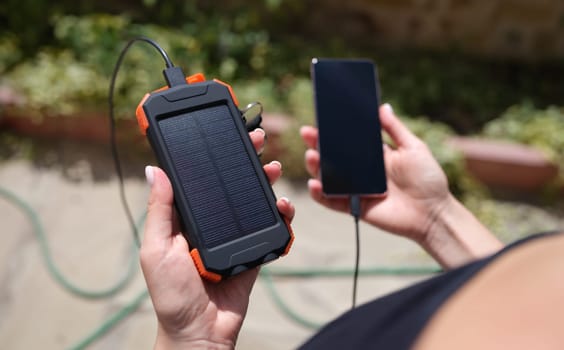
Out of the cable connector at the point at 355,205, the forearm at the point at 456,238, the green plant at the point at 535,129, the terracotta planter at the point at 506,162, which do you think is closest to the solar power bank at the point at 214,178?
the cable connector at the point at 355,205

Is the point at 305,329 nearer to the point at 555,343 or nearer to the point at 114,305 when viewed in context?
the point at 114,305

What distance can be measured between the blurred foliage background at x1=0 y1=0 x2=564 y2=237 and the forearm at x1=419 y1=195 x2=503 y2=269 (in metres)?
0.89

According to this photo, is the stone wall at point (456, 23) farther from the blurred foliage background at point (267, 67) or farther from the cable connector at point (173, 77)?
the cable connector at point (173, 77)

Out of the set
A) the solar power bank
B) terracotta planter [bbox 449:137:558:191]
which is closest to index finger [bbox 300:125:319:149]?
the solar power bank

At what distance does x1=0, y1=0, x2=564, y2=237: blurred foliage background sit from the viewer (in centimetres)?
231

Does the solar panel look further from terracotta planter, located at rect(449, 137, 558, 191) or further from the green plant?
the green plant

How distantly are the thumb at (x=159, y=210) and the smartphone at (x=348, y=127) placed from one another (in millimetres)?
580

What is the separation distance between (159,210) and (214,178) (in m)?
0.14

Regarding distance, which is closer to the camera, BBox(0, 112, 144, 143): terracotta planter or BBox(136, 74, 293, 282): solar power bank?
BBox(136, 74, 293, 282): solar power bank

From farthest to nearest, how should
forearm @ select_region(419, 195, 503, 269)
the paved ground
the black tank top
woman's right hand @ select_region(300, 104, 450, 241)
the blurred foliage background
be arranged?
1. the blurred foliage background
2. the paved ground
3. woman's right hand @ select_region(300, 104, 450, 241)
4. forearm @ select_region(419, 195, 503, 269)
5. the black tank top

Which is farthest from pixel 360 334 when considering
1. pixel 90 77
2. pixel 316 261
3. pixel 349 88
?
pixel 90 77

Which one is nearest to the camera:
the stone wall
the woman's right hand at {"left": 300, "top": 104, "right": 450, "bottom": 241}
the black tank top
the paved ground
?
the black tank top

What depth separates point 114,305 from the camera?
1.90 m

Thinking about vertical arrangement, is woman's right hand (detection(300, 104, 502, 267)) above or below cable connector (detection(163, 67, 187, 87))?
below
